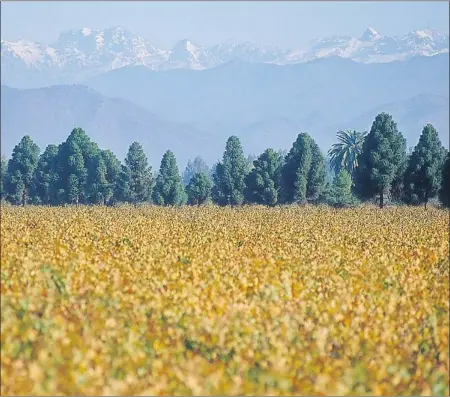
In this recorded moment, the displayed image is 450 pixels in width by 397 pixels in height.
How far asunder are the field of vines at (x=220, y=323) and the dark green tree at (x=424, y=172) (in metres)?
36.8

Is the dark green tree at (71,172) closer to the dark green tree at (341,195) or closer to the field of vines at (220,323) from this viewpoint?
the dark green tree at (341,195)

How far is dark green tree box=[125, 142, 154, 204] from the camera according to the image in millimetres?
71000

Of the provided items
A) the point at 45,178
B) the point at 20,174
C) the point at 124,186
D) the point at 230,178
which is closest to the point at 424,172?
the point at 230,178

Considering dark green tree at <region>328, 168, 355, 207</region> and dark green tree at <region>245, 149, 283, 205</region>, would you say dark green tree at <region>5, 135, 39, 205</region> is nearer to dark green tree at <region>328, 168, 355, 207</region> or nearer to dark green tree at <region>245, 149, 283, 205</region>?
dark green tree at <region>245, 149, 283, 205</region>

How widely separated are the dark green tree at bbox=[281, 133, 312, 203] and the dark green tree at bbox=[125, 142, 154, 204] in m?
13.6

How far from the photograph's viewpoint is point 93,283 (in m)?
13.6

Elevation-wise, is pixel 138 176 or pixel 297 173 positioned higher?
pixel 138 176

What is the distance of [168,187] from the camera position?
2739 inches

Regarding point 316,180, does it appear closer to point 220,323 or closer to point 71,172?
point 71,172

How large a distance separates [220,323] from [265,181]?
187 ft

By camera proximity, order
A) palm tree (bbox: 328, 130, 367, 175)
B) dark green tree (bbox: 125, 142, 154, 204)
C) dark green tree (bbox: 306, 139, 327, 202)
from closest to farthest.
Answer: dark green tree (bbox: 306, 139, 327, 202)
dark green tree (bbox: 125, 142, 154, 204)
palm tree (bbox: 328, 130, 367, 175)

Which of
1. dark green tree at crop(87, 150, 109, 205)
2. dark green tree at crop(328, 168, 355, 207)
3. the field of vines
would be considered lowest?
the field of vines

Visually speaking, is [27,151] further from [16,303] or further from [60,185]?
[16,303]

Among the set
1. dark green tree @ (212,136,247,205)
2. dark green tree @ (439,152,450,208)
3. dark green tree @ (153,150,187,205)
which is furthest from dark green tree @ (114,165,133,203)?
dark green tree @ (439,152,450,208)
